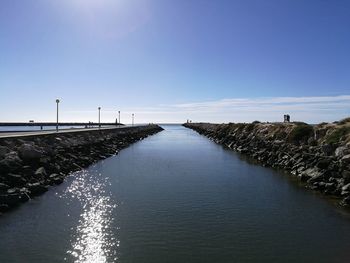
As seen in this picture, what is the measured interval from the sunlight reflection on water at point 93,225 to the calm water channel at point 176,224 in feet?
0.11

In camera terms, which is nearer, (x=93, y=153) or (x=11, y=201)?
(x=11, y=201)

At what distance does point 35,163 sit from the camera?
85.7 feet

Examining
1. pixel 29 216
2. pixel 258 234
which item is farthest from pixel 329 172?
pixel 29 216

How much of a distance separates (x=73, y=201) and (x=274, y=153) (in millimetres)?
23267

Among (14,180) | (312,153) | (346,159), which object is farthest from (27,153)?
(312,153)

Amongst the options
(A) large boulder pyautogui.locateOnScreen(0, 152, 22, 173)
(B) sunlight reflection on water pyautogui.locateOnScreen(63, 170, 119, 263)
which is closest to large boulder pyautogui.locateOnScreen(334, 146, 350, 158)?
(B) sunlight reflection on water pyautogui.locateOnScreen(63, 170, 119, 263)

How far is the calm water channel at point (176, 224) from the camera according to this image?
12.2 meters

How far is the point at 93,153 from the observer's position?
4078 centimetres

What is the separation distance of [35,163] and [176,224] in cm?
1473

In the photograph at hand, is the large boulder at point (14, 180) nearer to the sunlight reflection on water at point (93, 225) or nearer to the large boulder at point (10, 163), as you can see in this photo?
the large boulder at point (10, 163)

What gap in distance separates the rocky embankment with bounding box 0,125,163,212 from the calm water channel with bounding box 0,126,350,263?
90 centimetres

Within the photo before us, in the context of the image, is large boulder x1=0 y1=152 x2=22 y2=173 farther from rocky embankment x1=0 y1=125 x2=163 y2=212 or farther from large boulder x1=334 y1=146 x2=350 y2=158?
large boulder x1=334 y1=146 x2=350 y2=158

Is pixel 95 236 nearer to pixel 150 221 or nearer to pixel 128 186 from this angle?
pixel 150 221

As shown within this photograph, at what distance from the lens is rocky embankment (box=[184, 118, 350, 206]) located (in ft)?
72.1
